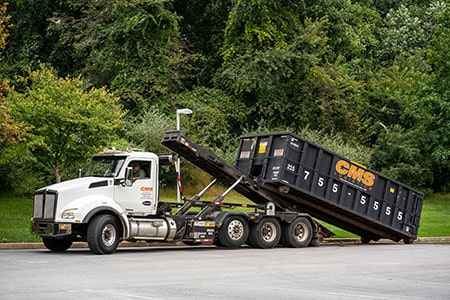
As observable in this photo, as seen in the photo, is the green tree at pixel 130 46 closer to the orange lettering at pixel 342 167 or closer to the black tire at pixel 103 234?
the orange lettering at pixel 342 167

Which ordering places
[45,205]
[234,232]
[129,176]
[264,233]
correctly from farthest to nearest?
[264,233], [234,232], [129,176], [45,205]

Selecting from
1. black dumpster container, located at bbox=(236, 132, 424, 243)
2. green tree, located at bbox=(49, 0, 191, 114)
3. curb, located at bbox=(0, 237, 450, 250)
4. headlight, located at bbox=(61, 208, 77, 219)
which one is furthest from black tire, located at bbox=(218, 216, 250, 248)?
green tree, located at bbox=(49, 0, 191, 114)

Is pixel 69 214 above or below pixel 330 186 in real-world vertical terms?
below

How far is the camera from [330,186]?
24.5 meters

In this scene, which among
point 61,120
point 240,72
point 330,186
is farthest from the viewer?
point 240,72

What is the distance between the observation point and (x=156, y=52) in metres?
47.8

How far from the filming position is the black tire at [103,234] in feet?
66.6

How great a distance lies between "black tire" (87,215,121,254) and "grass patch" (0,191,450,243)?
4037 mm

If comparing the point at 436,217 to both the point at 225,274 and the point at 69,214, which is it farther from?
the point at 225,274

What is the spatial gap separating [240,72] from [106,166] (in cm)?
2579

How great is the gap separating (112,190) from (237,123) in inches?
1102

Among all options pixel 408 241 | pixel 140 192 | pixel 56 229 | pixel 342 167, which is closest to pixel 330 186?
pixel 342 167

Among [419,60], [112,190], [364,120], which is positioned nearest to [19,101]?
[112,190]

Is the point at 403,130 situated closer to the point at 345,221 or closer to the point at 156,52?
the point at 156,52
